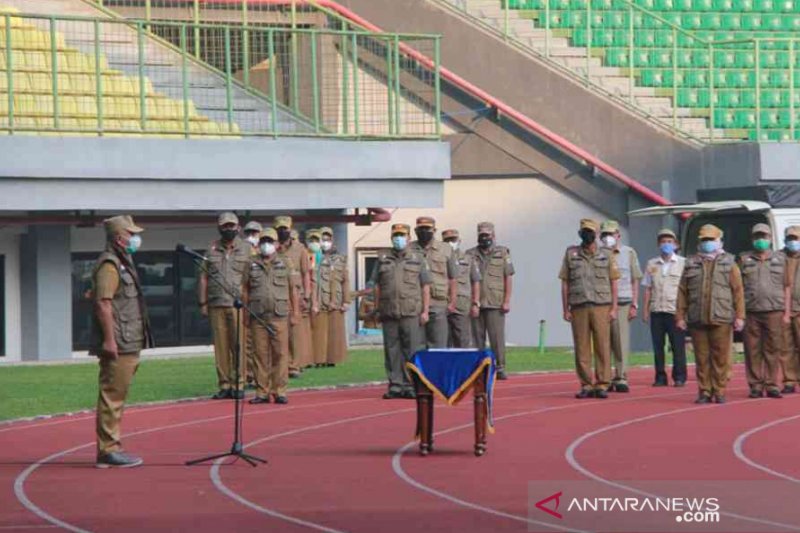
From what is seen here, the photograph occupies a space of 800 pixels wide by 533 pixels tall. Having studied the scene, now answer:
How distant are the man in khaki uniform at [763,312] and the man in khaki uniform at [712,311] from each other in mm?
780

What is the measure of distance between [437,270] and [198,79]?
8811 mm

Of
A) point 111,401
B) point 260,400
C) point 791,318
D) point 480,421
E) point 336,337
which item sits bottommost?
point 260,400

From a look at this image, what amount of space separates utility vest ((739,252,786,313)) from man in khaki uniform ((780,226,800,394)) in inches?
5.9

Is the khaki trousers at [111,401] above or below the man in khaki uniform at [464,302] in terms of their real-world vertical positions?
below

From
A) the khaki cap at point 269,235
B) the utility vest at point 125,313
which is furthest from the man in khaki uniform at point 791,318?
the utility vest at point 125,313

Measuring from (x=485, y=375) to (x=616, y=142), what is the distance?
61.2 ft

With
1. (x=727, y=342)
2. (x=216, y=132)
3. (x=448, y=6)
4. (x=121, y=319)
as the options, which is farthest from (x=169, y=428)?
(x=448, y=6)

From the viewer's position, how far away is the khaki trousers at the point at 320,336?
27391 mm

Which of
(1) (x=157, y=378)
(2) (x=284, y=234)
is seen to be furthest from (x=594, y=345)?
(1) (x=157, y=378)

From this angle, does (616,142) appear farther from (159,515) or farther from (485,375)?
(159,515)

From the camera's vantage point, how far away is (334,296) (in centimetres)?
2780

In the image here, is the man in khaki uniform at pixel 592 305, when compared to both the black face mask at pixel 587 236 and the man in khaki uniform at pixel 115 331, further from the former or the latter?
the man in khaki uniform at pixel 115 331

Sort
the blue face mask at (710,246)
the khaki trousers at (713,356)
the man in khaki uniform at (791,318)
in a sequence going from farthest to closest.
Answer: the man in khaki uniform at (791,318) → the blue face mask at (710,246) → the khaki trousers at (713,356)

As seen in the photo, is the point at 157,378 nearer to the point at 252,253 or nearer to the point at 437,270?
the point at 252,253
